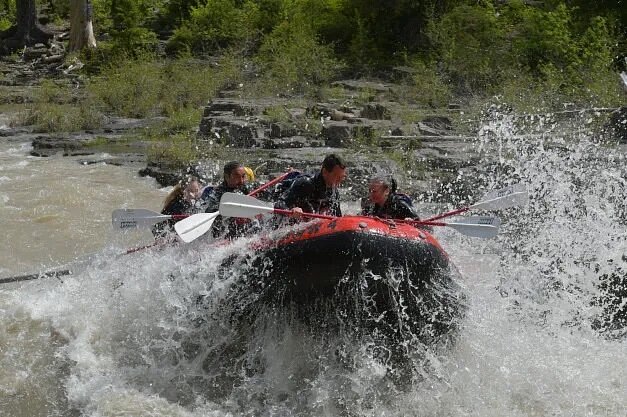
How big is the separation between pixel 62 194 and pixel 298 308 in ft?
21.3

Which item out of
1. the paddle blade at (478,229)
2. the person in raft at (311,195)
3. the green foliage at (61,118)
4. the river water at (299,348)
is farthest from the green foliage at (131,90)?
the paddle blade at (478,229)

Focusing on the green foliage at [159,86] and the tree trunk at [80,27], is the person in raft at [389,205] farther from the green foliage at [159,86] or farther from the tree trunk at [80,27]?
the tree trunk at [80,27]

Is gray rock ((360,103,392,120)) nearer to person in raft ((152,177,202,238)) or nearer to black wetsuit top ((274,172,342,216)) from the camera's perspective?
person in raft ((152,177,202,238))

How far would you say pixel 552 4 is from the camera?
17297 millimetres

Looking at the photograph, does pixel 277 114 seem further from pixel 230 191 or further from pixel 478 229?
pixel 478 229

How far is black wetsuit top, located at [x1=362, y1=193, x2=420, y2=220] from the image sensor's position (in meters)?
5.64

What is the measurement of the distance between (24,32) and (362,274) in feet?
79.6

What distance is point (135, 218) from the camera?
5.97 metres

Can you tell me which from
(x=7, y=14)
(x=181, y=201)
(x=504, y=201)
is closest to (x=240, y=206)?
(x=181, y=201)


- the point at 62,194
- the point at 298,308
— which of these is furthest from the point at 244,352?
the point at 62,194

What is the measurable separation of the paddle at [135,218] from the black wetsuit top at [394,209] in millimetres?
1548

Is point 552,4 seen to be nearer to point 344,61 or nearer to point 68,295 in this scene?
point 344,61

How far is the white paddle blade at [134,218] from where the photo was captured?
5946 millimetres

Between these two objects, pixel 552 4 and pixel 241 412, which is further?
pixel 552 4
